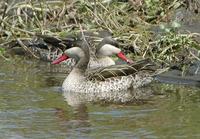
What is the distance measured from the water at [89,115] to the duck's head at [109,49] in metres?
1.49

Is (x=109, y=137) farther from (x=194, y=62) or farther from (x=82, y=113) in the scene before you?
(x=194, y=62)

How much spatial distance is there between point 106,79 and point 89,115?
7.29 ft

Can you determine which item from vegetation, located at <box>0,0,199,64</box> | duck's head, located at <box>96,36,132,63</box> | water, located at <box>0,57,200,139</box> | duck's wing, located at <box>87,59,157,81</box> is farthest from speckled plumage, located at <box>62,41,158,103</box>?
vegetation, located at <box>0,0,199,64</box>

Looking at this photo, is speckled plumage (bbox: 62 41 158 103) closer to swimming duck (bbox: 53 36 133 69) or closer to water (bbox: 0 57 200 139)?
water (bbox: 0 57 200 139)

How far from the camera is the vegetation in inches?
666

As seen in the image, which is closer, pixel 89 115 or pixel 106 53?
pixel 89 115

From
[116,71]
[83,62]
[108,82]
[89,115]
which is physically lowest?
[89,115]

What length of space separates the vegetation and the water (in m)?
2.72

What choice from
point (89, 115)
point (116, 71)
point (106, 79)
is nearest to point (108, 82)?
point (106, 79)

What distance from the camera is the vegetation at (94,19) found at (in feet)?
55.5

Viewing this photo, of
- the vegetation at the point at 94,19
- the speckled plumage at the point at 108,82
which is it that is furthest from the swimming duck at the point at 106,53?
the speckled plumage at the point at 108,82

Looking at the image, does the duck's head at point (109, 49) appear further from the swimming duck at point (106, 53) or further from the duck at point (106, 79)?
the duck at point (106, 79)

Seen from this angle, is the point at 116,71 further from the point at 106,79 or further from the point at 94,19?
the point at 94,19

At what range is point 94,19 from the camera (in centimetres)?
1792
